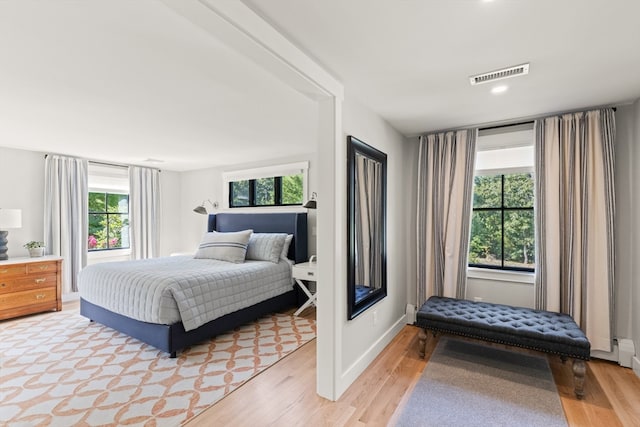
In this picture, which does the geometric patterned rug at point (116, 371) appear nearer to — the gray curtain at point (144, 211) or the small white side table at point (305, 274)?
the small white side table at point (305, 274)

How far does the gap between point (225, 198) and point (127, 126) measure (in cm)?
260

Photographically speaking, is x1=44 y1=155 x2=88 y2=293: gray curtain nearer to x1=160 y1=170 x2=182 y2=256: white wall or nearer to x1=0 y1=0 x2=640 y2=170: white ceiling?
x1=160 y1=170 x2=182 y2=256: white wall

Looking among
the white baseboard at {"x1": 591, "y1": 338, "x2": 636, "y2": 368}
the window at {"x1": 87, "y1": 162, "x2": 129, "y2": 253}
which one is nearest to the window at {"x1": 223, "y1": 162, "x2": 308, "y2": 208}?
the window at {"x1": 87, "y1": 162, "x2": 129, "y2": 253}

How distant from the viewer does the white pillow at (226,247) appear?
4.41 metres

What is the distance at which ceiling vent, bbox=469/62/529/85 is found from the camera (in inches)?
78.7

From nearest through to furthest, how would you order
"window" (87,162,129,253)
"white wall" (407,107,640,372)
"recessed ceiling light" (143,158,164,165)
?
"white wall" (407,107,640,372) → "recessed ceiling light" (143,158,164,165) → "window" (87,162,129,253)

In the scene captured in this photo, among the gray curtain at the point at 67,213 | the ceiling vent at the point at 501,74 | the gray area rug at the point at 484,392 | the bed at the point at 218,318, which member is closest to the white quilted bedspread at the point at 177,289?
the bed at the point at 218,318

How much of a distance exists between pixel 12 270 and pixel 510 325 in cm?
574

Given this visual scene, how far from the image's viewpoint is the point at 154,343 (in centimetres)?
296

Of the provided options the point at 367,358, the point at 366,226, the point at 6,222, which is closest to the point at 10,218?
the point at 6,222

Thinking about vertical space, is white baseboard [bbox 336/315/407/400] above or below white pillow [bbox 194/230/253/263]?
below

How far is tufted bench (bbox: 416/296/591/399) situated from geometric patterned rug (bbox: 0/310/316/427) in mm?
1394

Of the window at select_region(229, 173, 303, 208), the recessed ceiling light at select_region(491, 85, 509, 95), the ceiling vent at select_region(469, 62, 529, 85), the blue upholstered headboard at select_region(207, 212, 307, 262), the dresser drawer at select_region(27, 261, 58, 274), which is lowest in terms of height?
the dresser drawer at select_region(27, 261, 58, 274)

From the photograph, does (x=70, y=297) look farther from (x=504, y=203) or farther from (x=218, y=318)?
(x=504, y=203)
